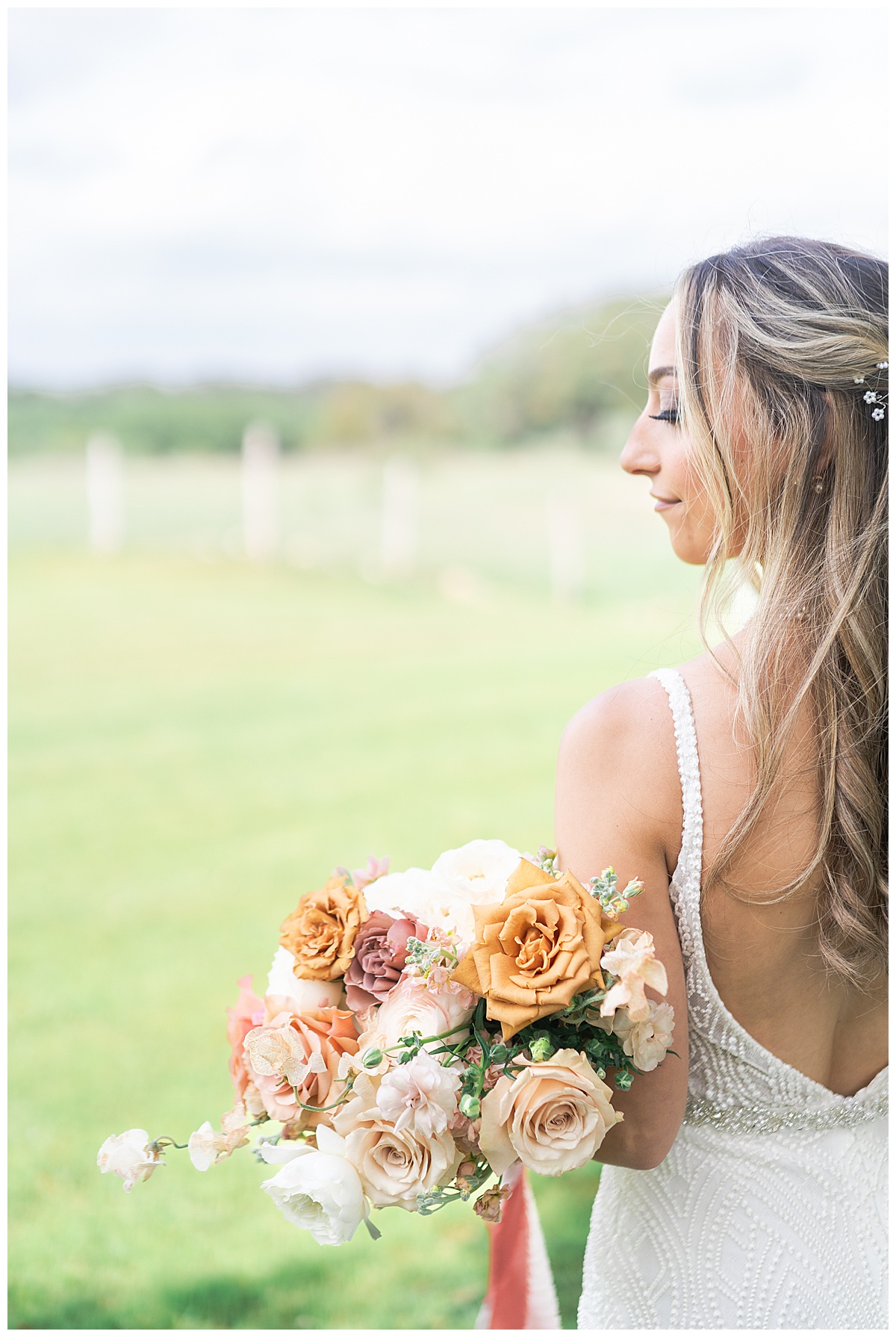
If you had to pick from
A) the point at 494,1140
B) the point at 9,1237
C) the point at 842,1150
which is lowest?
the point at 9,1237

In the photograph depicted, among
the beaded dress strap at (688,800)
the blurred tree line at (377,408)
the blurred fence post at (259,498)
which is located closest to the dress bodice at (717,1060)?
the beaded dress strap at (688,800)

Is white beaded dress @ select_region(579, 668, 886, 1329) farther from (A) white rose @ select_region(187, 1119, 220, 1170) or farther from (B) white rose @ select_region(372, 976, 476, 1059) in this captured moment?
(A) white rose @ select_region(187, 1119, 220, 1170)

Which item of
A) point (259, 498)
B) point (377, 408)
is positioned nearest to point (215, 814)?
point (259, 498)

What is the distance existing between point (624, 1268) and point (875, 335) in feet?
4.13

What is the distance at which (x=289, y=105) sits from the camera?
16.0 meters

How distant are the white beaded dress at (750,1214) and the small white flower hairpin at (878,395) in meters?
0.78

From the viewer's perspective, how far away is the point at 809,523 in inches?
49.9

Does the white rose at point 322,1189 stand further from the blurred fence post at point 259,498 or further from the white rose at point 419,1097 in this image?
the blurred fence post at point 259,498

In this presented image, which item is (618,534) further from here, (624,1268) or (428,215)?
(624,1268)

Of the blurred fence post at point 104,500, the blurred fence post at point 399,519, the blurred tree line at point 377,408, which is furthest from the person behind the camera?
the blurred tree line at point 377,408

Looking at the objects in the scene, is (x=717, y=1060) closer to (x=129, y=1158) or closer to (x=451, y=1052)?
(x=451, y=1052)

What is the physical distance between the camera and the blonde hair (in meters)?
1.24

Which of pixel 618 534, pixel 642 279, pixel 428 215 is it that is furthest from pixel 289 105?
pixel 618 534

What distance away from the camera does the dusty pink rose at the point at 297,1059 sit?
3.84ft
